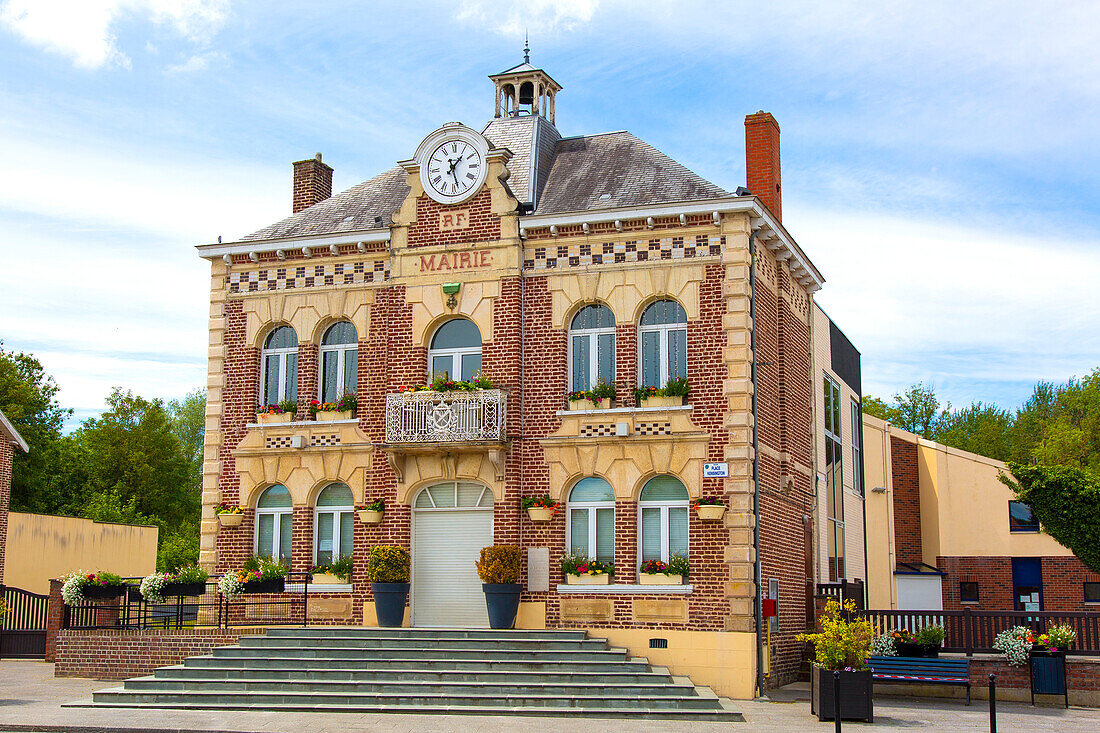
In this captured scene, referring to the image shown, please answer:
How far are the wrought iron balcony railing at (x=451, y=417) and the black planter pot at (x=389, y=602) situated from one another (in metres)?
2.62

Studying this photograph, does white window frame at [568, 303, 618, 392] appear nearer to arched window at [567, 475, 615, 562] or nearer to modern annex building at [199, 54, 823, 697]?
modern annex building at [199, 54, 823, 697]

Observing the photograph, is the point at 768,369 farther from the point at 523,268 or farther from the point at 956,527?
the point at 956,527

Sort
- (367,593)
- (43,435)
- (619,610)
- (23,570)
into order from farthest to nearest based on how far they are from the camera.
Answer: (43,435) → (23,570) → (367,593) → (619,610)

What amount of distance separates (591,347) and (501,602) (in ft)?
16.2

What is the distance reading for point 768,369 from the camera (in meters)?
21.7

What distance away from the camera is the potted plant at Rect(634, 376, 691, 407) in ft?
66.3

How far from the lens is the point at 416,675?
1784 centimetres

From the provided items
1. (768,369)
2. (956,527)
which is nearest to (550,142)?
(768,369)

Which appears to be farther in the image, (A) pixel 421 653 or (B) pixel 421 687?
(A) pixel 421 653

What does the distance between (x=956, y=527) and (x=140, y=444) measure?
116 ft

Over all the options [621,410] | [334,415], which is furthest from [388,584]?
[621,410]

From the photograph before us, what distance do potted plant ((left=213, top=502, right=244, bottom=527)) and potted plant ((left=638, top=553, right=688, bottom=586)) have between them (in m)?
8.18

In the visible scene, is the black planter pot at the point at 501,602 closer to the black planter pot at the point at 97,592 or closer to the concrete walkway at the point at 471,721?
the concrete walkway at the point at 471,721

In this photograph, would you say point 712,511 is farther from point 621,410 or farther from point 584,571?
point 584,571
